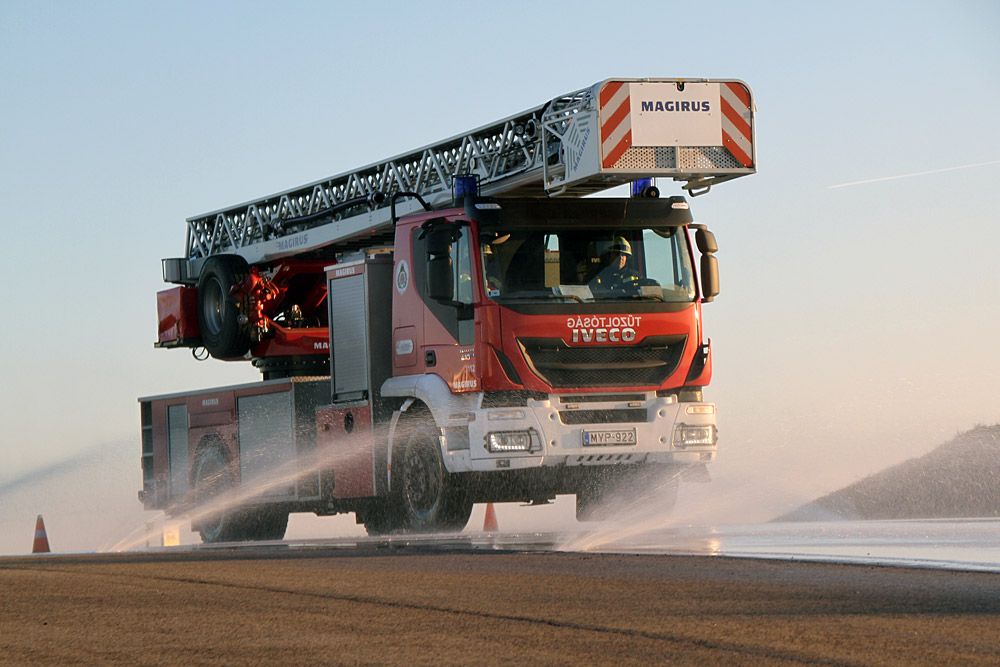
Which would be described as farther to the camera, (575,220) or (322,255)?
(322,255)

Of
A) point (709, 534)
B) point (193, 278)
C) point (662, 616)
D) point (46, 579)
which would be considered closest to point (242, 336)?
point (193, 278)

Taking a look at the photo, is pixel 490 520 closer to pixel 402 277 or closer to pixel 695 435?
pixel 402 277

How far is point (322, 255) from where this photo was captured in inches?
755

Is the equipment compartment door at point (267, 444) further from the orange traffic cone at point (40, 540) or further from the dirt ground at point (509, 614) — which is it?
the dirt ground at point (509, 614)

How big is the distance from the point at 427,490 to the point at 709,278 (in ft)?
10.7

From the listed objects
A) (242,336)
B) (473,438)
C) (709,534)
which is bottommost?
(709,534)

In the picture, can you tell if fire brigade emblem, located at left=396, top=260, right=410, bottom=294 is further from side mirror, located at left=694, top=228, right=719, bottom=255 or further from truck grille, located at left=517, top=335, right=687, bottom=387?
side mirror, located at left=694, top=228, right=719, bottom=255

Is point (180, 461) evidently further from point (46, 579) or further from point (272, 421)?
point (46, 579)

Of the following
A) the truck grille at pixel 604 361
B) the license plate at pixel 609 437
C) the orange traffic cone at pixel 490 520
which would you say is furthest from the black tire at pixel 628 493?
the orange traffic cone at pixel 490 520

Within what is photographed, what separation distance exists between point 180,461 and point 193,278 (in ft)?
8.43

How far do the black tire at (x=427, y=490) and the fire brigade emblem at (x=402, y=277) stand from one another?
1.31 m

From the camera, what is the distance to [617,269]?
15.3m

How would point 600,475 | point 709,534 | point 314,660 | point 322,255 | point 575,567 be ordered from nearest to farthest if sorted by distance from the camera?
point 314,660, point 575,567, point 709,534, point 600,475, point 322,255

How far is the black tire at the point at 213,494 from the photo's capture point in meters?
19.0
